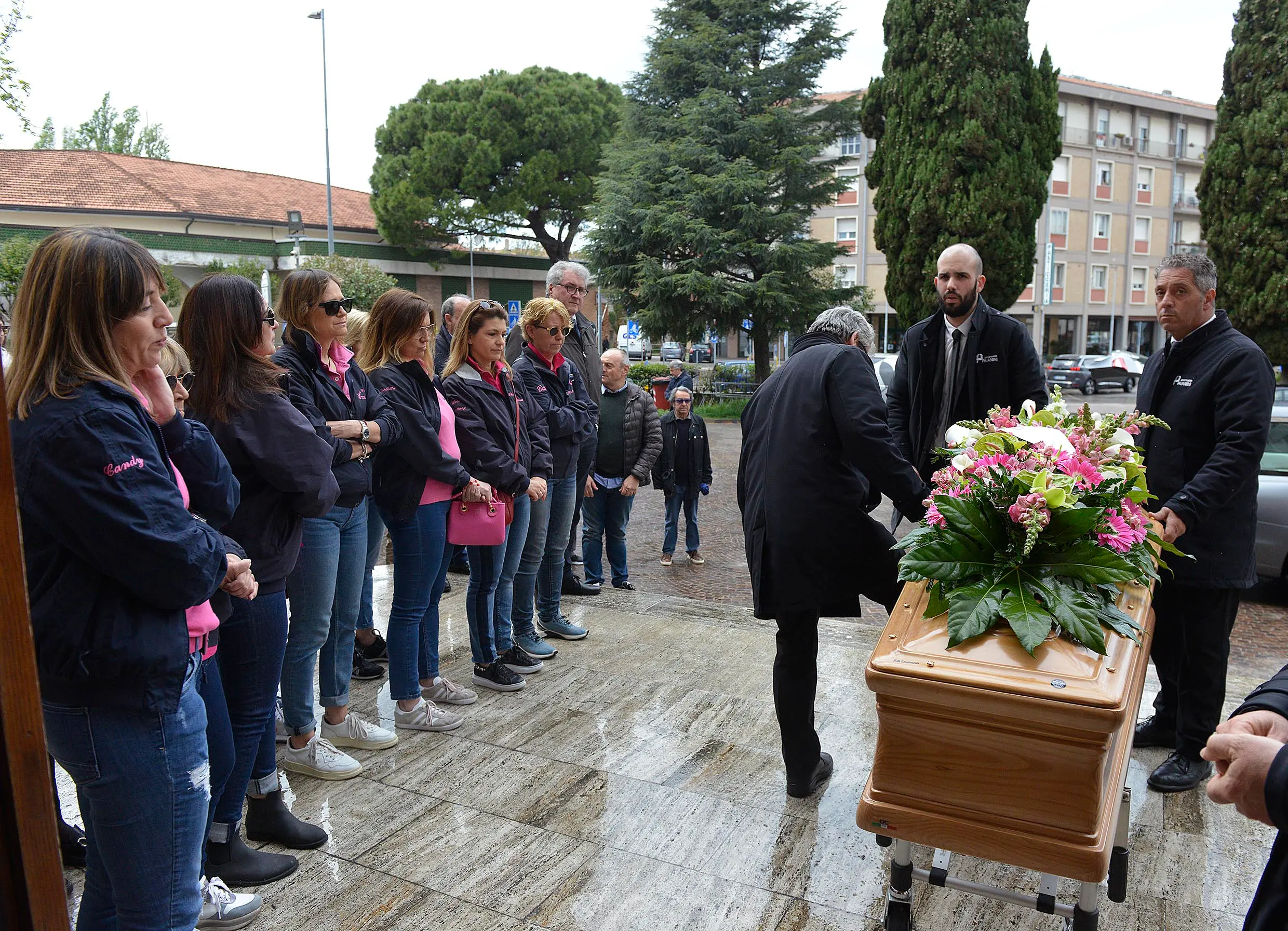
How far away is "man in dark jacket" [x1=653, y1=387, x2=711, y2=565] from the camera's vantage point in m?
9.12

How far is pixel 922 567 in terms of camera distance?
110 inches

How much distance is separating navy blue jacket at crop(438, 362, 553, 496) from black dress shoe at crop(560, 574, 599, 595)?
7.22 ft

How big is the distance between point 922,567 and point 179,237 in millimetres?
36794

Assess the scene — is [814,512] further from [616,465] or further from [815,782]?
[616,465]

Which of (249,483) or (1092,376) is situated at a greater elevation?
(249,483)

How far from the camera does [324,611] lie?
3.68 m

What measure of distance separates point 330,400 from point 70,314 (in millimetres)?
1738

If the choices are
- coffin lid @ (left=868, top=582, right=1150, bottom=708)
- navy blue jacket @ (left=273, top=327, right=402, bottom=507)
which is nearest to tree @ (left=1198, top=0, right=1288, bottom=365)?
coffin lid @ (left=868, top=582, right=1150, bottom=708)

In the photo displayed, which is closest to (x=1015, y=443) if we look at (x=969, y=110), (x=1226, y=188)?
(x=1226, y=188)

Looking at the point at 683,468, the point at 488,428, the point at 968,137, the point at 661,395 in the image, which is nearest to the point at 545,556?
the point at 488,428

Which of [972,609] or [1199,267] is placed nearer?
[972,609]

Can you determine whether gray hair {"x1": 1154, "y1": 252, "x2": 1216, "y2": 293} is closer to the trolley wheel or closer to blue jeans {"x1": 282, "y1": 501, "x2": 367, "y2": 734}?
the trolley wheel

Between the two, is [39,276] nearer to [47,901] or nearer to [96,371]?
[96,371]

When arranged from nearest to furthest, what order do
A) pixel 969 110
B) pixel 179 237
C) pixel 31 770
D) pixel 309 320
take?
pixel 31 770
pixel 309 320
pixel 969 110
pixel 179 237
